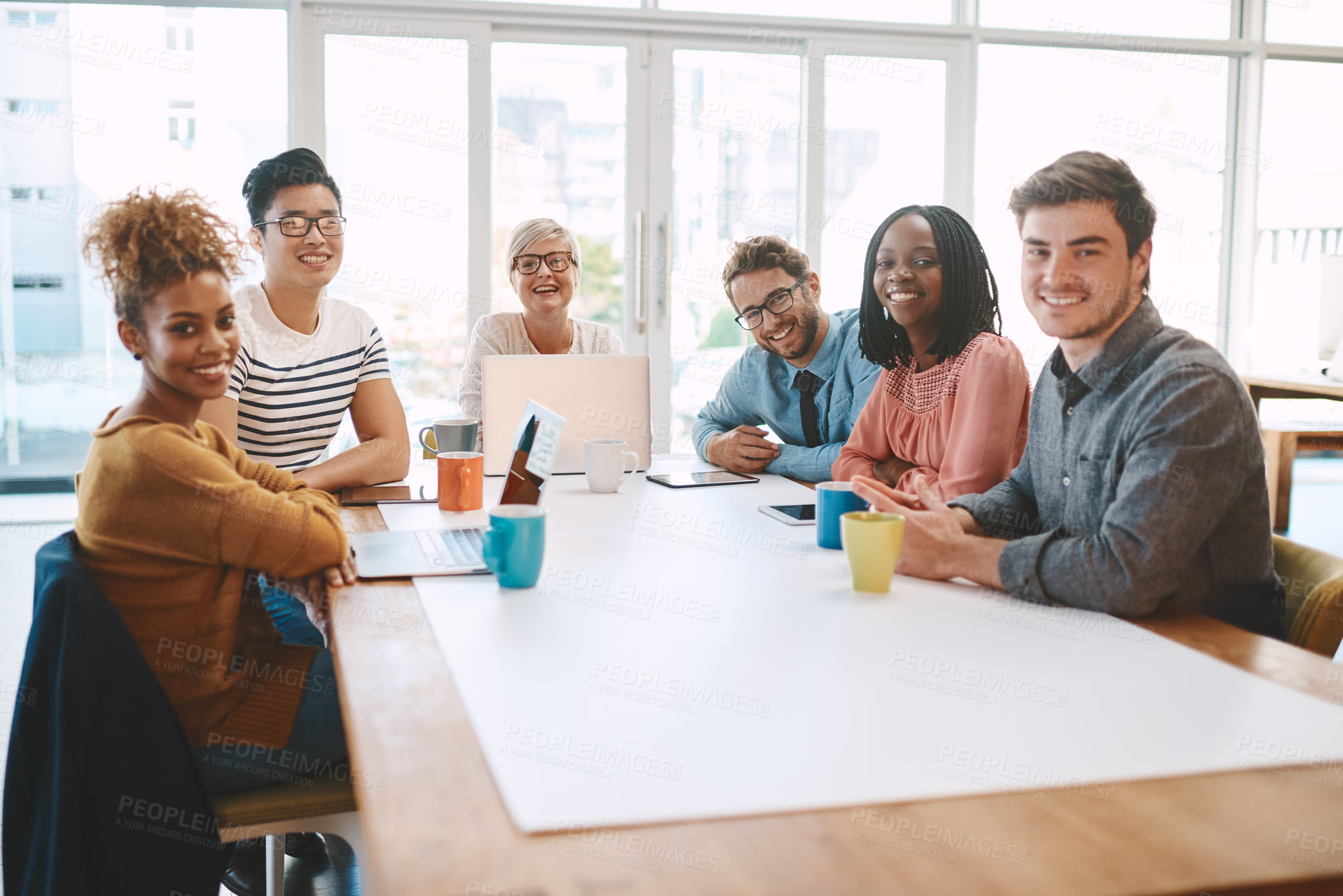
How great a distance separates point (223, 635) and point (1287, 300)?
19.1 feet

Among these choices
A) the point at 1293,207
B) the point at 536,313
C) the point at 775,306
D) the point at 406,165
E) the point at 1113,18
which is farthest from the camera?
the point at 1293,207

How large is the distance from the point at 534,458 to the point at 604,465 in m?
0.45

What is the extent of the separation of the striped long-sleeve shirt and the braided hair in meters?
1.10

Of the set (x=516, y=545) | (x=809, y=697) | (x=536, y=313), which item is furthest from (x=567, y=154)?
(x=809, y=697)

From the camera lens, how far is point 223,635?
1.34 metres

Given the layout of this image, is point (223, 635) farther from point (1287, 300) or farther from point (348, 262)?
point (1287, 300)

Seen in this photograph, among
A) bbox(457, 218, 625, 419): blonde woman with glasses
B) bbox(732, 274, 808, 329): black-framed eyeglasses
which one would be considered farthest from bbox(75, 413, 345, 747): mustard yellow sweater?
bbox(457, 218, 625, 419): blonde woman with glasses

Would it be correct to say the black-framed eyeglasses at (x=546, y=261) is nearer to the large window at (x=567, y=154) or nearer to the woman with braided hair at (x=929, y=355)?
the woman with braided hair at (x=929, y=355)

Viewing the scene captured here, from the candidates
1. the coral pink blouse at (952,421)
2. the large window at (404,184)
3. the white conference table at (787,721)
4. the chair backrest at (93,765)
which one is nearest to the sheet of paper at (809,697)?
the white conference table at (787,721)

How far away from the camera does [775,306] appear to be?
2469 millimetres

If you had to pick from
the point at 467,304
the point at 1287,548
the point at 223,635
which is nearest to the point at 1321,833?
the point at 1287,548

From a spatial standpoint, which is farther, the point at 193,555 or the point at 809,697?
the point at 193,555

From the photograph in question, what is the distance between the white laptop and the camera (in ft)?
7.30

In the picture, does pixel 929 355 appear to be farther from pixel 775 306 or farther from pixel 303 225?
pixel 303 225
